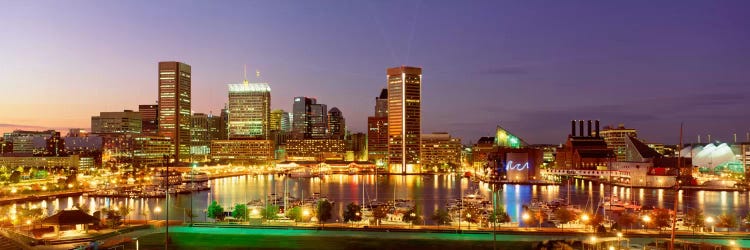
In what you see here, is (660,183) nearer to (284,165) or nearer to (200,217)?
(200,217)

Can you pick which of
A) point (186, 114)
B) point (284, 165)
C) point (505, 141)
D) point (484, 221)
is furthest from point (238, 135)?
point (484, 221)

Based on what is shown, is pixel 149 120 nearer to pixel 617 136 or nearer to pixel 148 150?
pixel 148 150

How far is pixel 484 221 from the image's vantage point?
2973 centimetres

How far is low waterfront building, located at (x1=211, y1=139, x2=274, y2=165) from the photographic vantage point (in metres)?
145

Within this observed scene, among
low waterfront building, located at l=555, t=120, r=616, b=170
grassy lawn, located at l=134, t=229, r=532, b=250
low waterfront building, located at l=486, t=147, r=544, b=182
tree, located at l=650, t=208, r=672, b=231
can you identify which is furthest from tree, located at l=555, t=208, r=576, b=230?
low waterfront building, located at l=555, t=120, r=616, b=170

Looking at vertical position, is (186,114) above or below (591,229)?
above

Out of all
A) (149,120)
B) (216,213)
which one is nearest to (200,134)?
(149,120)

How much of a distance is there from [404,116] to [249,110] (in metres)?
54.4

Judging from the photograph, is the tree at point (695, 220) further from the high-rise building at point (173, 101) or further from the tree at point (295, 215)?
the high-rise building at point (173, 101)

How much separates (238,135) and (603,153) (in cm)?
9717

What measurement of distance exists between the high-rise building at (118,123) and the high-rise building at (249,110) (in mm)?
24532

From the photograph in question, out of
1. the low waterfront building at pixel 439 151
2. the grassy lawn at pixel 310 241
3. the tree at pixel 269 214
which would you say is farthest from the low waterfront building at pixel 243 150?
the grassy lawn at pixel 310 241

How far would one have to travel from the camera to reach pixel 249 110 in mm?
162125

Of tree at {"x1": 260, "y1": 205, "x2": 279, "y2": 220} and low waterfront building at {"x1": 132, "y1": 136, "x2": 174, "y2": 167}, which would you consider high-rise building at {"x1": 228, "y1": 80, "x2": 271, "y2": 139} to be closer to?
low waterfront building at {"x1": 132, "y1": 136, "x2": 174, "y2": 167}
